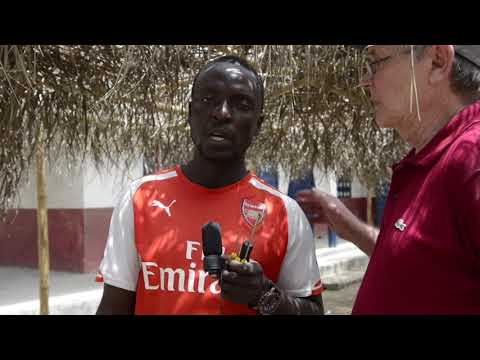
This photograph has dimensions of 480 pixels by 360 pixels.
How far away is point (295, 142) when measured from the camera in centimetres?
598

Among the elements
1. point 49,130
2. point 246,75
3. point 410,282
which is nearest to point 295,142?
point 49,130

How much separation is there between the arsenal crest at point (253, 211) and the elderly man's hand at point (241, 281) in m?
0.30

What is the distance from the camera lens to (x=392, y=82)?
1.32 m

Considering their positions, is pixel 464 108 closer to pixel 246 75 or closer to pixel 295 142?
pixel 246 75

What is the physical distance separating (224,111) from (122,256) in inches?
21.1

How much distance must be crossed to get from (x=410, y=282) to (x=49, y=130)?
2908 millimetres

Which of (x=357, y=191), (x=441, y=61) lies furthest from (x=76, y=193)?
(x=357, y=191)

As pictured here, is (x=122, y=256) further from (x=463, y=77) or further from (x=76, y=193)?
(x=76, y=193)

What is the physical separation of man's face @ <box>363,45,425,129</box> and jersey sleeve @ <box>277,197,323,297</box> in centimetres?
41

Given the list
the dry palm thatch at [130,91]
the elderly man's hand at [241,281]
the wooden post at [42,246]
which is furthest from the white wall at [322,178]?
the elderly man's hand at [241,281]

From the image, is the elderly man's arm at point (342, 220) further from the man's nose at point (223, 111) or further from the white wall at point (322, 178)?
the white wall at point (322, 178)

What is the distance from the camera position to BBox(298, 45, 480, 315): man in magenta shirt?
3.53 feet

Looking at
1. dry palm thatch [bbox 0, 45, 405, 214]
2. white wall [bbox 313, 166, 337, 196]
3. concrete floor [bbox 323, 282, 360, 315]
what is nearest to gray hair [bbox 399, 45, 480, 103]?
dry palm thatch [bbox 0, 45, 405, 214]

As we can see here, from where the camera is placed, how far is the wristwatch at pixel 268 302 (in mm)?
1237
